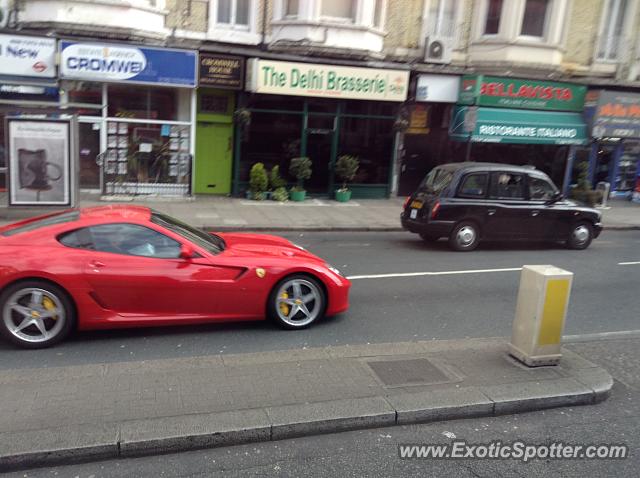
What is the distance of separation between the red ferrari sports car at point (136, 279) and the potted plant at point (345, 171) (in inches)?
428

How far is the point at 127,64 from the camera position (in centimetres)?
1429

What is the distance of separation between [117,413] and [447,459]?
230 cm

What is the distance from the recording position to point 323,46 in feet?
52.0

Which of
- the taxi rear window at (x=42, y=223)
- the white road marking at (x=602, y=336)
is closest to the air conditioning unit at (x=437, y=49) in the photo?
the white road marking at (x=602, y=336)

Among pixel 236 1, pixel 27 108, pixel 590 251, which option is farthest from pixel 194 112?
pixel 590 251

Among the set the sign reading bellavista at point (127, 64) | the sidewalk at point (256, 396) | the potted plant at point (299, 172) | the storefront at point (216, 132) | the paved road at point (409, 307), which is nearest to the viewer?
the sidewalk at point (256, 396)

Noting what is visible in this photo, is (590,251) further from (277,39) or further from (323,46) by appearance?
(277,39)

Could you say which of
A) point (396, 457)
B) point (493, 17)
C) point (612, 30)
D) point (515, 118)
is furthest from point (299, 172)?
point (396, 457)

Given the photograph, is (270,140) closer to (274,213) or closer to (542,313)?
(274,213)

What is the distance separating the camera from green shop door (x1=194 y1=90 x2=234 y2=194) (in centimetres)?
1633

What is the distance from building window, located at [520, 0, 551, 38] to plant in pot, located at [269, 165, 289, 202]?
9.07 m

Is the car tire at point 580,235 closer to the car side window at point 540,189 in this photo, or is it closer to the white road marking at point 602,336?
the car side window at point 540,189

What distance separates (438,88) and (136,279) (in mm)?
14113

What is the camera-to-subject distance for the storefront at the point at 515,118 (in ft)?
57.1
